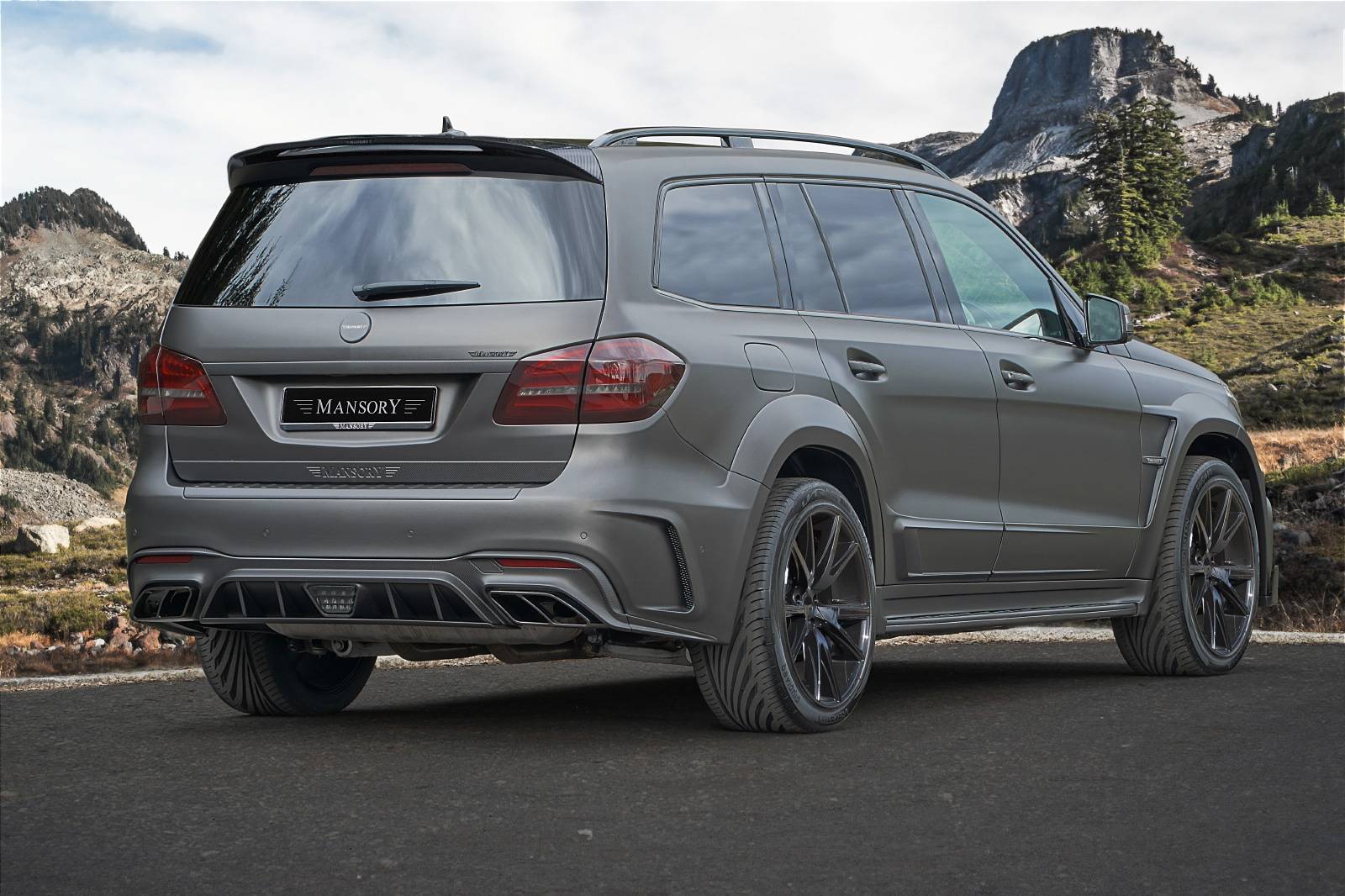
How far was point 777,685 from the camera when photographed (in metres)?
5.73

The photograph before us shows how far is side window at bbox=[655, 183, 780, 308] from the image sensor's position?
18.9ft

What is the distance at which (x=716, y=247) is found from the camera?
19.6 feet

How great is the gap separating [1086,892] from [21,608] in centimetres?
8482

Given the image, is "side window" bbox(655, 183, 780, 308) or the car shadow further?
the car shadow

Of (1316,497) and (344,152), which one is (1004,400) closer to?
(344,152)

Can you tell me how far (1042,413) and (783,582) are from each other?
1955 millimetres

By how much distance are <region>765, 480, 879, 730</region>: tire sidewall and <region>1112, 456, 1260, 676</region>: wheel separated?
90.1 inches

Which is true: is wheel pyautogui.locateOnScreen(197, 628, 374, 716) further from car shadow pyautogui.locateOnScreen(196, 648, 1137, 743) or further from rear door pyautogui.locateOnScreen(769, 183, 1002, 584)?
rear door pyautogui.locateOnScreen(769, 183, 1002, 584)

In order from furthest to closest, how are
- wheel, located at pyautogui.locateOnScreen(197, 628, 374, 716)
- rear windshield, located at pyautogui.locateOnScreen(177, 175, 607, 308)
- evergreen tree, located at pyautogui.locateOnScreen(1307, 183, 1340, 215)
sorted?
evergreen tree, located at pyautogui.locateOnScreen(1307, 183, 1340, 215) → wheel, located at pyautogui.locateOnScreen(197, 628, 374, 716) → rear windshield, located at pyautogui.locateOnScreen(177, 175, 607, 308)

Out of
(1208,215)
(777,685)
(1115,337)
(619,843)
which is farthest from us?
(1208,215)

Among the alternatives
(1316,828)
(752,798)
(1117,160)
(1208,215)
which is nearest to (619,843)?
(752,798)

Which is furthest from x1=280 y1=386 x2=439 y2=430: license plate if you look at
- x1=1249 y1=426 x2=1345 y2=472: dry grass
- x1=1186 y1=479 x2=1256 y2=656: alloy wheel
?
x1=1249 y1=426 x2=1345 y2=472: dry grass

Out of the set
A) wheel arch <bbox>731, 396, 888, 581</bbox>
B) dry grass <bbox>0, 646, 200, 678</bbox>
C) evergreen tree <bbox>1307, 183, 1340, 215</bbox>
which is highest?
evergreen tree <bbox>1307, 183, 1340, 215</bbox>

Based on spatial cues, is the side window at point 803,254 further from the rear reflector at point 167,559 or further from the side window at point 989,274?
the rear reflector at point 167,559
